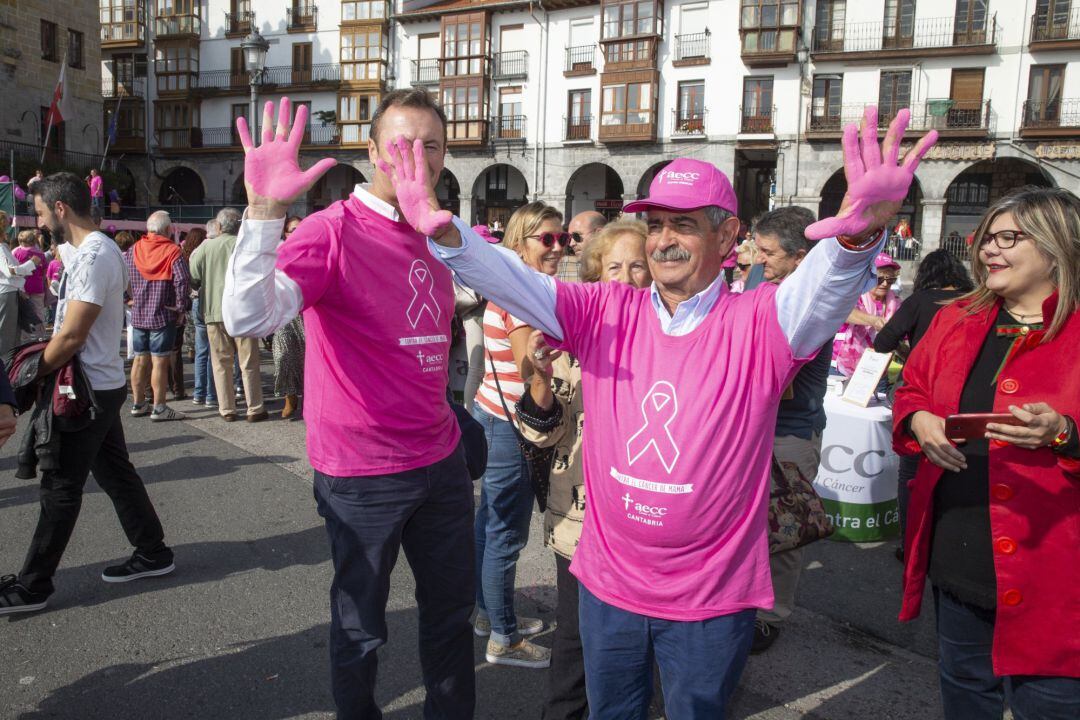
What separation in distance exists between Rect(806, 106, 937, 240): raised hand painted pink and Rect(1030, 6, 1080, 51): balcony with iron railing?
1176 inches

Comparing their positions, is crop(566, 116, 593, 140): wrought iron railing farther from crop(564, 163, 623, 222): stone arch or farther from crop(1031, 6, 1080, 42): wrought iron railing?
crop(1031, 6, 1080, 42): wrought iron railing

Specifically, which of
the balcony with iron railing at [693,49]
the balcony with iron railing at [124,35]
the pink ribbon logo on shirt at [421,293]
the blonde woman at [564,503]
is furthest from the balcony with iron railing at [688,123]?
the pink ribbon logo on shirt at [421,293]

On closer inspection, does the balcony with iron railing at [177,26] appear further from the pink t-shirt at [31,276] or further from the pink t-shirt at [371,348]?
the pink t-shirt at [371,348]

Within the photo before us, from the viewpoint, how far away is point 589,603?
2098 millimetres

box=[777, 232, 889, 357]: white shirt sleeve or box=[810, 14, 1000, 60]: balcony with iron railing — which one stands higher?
box=[810, 14, 1000, 60]: balcony with iron railing

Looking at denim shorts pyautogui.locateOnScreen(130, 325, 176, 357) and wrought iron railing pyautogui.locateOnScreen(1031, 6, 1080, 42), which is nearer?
denim shorts pyautogui.locateOnScreen(130, 325, 176, 357)

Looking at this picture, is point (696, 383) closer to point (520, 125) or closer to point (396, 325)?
point (396, 325)

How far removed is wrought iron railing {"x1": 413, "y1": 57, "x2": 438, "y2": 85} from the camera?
34156mm

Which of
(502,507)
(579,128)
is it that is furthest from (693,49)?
(502,507)

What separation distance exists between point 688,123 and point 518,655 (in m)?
28.3

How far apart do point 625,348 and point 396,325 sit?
78 centimetres

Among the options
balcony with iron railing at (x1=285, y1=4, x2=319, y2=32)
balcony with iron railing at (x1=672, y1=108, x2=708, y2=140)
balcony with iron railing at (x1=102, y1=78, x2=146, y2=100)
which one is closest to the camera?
balcony with iron railing at (x1=672, y1=108, x2=708, y2=140)

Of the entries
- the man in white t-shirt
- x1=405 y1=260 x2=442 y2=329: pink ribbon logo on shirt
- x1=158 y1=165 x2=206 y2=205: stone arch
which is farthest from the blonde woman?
x1=158 y1=165 x2=206 y2=205: stone arch

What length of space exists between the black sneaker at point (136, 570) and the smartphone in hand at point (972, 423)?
3.87 m
